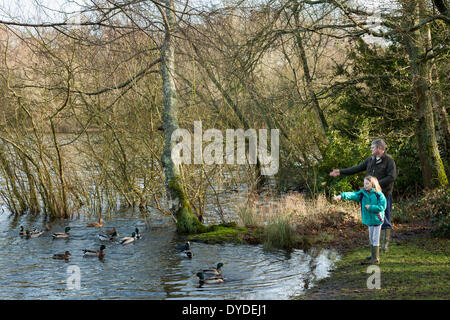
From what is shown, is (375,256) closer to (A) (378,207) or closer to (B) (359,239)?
(A) (378,207)

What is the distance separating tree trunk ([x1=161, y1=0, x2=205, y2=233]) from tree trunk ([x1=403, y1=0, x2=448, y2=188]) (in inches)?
232

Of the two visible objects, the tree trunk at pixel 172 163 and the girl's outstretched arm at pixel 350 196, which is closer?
the girl's outstretched arm at pixel 350 196

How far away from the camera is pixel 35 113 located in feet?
47.4

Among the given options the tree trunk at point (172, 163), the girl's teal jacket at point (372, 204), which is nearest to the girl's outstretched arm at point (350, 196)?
the girl's teal jacket at point (372, 204)

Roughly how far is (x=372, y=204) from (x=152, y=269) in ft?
14.4

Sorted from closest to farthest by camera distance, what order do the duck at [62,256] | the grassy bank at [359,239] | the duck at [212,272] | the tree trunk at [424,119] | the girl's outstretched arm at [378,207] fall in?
1. the grassy bank at [359,239]
2. the girl's outstretched arm at [378,207]
3. the duck at [212,272]
4. the duck at [62,256]
5. the tree trunk at [424,119]

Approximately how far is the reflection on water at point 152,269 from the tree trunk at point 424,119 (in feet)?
15.2

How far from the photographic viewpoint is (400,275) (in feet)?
24.0

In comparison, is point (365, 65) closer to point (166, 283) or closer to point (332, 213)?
point (332, 213)

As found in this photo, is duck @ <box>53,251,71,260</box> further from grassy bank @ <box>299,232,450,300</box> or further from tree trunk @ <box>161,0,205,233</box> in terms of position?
grassy bank @ <box>299,232,450,300</box>

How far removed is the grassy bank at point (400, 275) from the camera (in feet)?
21.3

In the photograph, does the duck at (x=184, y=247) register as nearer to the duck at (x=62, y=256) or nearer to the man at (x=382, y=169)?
the duck at (x=62, y=256)
